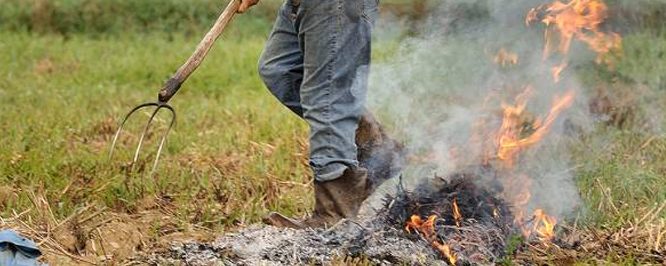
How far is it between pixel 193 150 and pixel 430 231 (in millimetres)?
2626

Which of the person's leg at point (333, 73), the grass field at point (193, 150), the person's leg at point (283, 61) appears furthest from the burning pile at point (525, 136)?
the person's leg at point (283, 61)

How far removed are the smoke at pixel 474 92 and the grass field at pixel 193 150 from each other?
20cm

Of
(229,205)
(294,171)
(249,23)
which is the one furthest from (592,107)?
(249,23)

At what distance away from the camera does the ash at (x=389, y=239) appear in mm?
4082

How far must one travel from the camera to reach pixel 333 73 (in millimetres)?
4473

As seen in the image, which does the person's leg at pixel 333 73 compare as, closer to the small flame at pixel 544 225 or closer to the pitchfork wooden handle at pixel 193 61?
the pitchfork wooden handle at pixel 193 61

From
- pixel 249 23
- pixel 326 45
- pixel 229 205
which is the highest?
pixel 326 45

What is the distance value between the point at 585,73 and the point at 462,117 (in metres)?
2.83

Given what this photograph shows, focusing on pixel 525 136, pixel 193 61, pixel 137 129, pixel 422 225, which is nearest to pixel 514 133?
pixel 525 136

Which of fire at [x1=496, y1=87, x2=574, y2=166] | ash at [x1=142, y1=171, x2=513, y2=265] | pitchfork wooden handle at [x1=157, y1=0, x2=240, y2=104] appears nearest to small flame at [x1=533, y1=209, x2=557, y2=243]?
ash at [x1=142, y1=171, x2=513, y2=265]

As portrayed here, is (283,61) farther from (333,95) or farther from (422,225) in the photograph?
(422,225)

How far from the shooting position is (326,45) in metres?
4.45

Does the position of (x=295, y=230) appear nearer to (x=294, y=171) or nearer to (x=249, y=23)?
(x=294, y=171)

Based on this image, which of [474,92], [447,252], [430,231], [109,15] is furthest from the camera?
[109,15]
